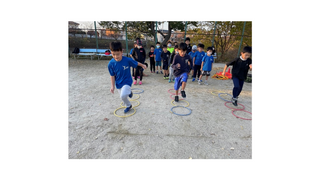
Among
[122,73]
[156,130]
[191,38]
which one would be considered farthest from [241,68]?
[191,38]

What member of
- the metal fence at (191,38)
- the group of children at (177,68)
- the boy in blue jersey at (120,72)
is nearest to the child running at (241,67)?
the group of children at (177,68)

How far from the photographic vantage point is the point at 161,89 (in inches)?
281

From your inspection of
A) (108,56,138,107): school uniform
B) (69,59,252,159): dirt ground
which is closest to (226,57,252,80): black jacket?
(69,59,252,159): dirt ground

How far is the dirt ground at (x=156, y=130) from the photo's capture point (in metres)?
3.09

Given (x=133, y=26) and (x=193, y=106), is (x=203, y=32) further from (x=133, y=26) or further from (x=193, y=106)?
(x=193, y=106)

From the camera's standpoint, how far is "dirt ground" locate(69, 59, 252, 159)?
3.09 meters

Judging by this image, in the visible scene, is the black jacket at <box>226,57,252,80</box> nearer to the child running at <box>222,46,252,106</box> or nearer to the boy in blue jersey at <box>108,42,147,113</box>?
the child running at <box>222,46,252,106</box>

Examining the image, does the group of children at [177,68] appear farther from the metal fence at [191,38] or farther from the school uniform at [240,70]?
the metal fence at [191,38]

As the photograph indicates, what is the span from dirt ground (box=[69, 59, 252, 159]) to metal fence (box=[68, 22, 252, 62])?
1067cm

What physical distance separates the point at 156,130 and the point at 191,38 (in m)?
13.4

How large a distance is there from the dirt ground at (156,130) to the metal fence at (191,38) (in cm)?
1067

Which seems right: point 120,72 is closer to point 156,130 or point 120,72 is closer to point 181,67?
point 156,130

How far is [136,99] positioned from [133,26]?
12195 mm

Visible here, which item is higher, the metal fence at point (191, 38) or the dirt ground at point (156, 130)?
the metal fence at point (191, 38)
